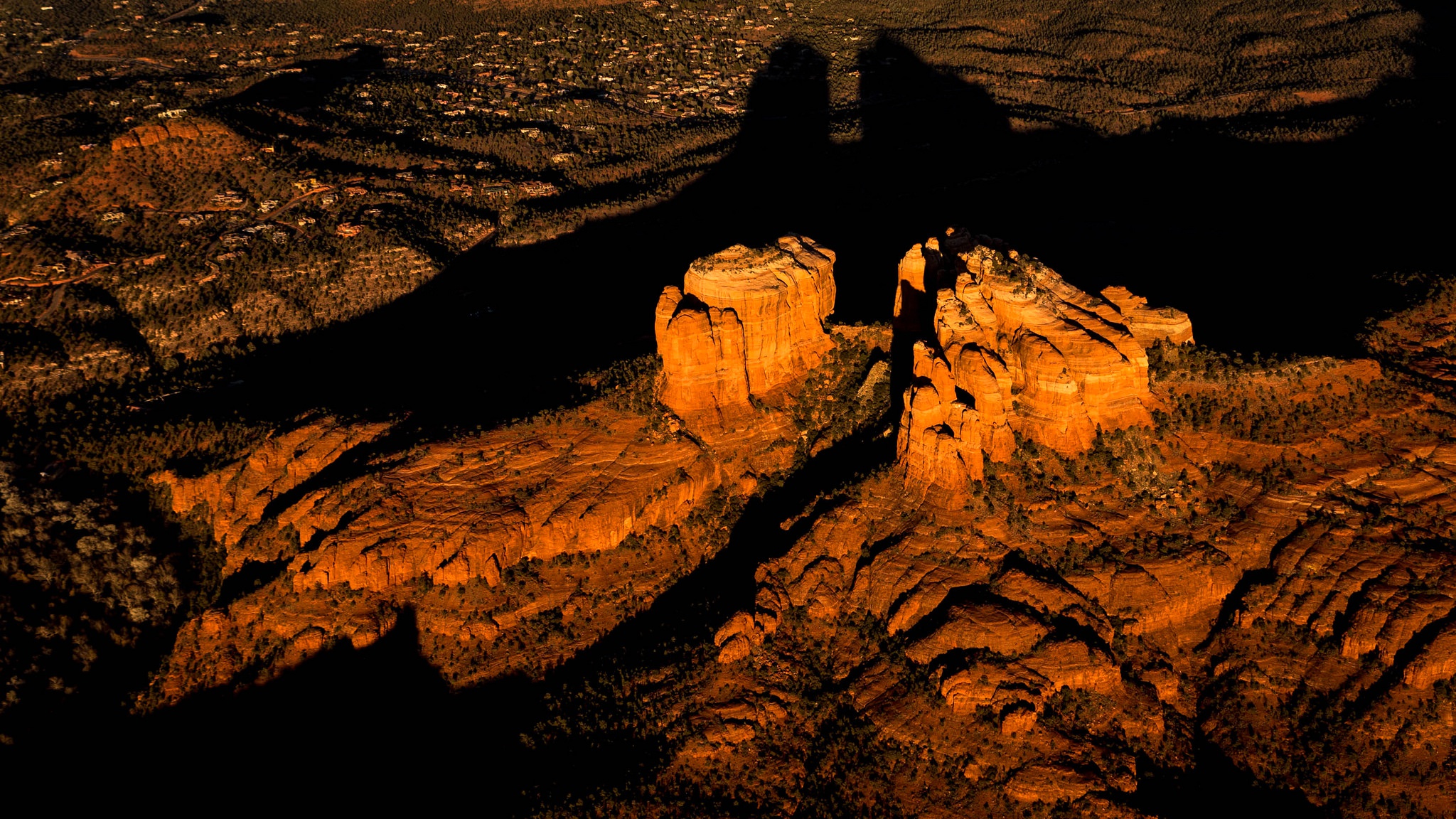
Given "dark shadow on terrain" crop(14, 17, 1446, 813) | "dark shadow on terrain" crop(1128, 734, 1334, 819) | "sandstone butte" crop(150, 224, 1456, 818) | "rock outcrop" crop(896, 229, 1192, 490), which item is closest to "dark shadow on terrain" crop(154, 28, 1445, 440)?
"dark shadow on terrain" crop(14, 17, 1446, 813)

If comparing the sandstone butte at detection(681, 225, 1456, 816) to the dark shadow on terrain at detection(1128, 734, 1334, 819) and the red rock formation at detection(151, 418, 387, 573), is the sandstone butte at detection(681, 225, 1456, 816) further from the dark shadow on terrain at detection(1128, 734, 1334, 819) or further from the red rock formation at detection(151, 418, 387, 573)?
the red rock formation at detection(151, 418, 387, 573)

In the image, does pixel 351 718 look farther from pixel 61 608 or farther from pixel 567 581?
pixel 61 608

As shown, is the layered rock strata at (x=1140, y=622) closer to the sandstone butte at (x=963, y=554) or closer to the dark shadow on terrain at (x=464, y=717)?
the sandstone butte at (x=963, y=554)

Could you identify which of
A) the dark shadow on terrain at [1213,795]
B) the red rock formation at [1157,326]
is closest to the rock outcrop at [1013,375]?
the red rock formation at [1157,326]

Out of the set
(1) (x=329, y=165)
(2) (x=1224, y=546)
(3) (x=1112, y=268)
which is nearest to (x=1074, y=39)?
(3) (x=1112, y=268)

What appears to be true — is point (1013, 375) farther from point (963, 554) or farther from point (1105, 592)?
point (1105, 592)

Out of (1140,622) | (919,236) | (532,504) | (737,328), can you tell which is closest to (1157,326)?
(1140,622)
